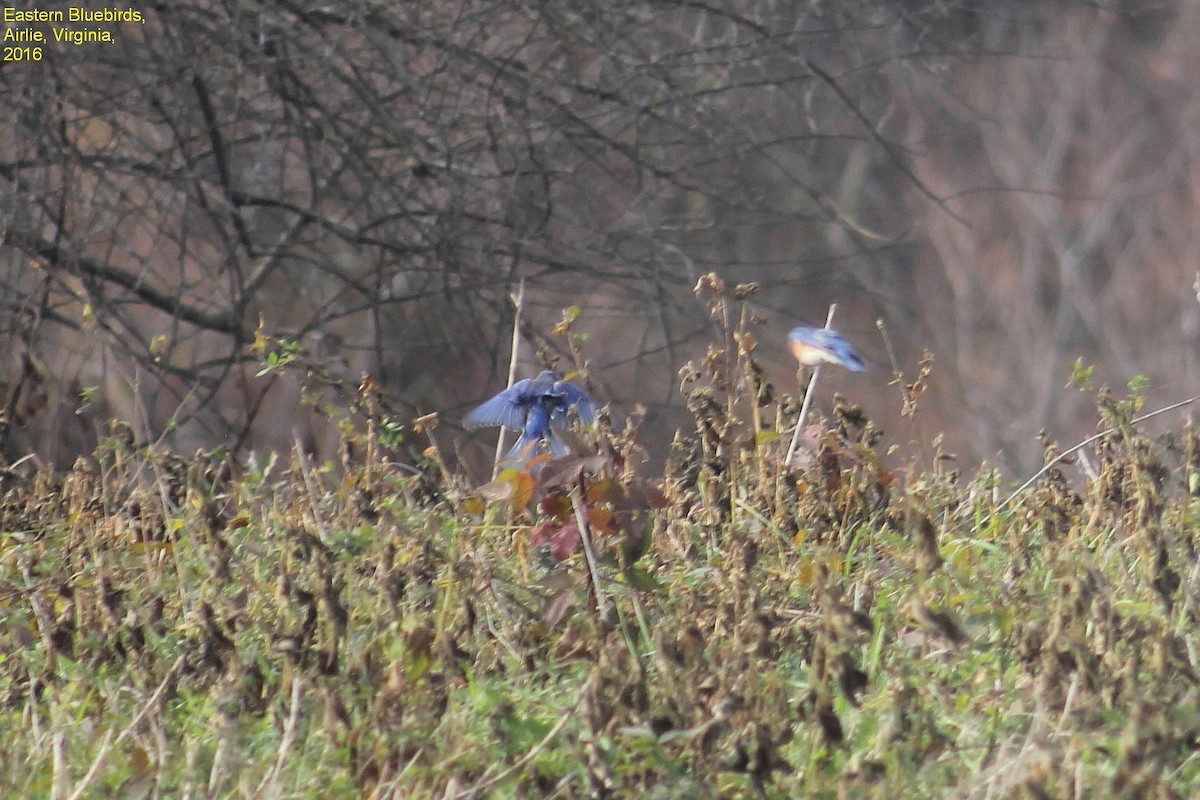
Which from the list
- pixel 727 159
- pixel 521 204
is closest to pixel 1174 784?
pixel 521 204

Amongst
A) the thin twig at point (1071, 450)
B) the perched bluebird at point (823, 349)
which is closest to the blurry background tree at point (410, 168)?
the perched bluebird at point (823, 349)

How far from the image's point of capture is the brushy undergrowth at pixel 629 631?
5.97 feet

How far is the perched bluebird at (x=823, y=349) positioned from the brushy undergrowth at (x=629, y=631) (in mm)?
93

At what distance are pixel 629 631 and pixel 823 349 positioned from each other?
65 cm

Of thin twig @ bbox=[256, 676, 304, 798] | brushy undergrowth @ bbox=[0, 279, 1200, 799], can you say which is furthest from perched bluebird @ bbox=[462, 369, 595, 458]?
thin twig @ bbox=[256, 676, 304, 798]

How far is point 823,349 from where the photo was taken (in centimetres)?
267

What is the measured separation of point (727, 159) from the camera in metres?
5.65

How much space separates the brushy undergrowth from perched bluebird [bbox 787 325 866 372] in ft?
0.30

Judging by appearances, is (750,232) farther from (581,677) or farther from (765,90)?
(581,677)

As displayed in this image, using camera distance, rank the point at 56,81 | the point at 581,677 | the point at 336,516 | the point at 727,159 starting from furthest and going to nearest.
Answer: the point at 727,159, the point at 56,81, the point at 336,516, the point at 581,677

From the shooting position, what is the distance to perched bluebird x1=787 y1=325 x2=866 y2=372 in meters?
2.61

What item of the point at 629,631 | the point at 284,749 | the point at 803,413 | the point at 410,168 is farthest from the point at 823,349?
the point at 410,168

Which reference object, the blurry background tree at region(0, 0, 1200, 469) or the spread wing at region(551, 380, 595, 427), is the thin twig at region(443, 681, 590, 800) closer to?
the spread wing at region(551, 380, 595, 427)

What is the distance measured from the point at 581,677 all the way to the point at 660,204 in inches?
150
